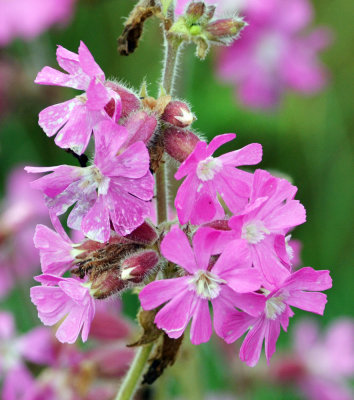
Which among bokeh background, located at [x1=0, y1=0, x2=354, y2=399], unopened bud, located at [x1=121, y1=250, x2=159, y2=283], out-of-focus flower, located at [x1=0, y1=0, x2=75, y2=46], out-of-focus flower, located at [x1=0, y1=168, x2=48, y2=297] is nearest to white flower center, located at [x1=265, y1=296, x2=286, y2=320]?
unopened bud, located at [x1=121, y1=250, x2=159, y2=283]

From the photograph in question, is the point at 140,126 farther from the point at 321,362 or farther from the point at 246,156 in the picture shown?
the point at 321,362

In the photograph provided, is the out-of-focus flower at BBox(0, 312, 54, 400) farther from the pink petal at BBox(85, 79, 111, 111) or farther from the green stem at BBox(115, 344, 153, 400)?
the pink petal at BBox(85, 79, 111, 111)

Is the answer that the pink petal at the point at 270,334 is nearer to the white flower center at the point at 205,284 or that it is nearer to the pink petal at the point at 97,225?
the white flower center at the point at 205,284

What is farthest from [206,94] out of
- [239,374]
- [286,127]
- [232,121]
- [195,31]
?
[195,31]

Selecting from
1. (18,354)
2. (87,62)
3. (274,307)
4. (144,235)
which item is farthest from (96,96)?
(18,354)

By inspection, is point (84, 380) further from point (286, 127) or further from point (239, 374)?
point (286, 127)

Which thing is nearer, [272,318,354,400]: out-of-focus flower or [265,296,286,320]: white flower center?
[265,296,286,320]: white flower center
